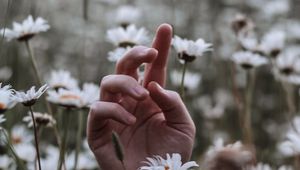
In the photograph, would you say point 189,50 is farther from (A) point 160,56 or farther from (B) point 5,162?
(B) point 5,162

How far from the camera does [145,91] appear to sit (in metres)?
0.70

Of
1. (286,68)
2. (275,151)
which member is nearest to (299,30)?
(275,151)

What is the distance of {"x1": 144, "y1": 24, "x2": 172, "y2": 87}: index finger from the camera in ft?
2.52

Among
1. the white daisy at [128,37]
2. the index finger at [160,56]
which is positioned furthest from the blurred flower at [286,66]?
the index finger at [160,56]

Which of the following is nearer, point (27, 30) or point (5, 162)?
point (27, 30)

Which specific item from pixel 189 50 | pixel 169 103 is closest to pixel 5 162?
pixel 189 50

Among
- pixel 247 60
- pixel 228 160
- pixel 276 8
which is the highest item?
pixel 276 8

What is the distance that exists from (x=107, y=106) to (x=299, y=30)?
1.94 metres

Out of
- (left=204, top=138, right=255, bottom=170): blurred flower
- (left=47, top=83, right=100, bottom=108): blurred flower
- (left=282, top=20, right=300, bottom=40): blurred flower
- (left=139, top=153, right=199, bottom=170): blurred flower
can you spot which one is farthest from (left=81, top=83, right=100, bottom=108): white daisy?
(left=282, top=20, right=300, bottom=40): blurred flower

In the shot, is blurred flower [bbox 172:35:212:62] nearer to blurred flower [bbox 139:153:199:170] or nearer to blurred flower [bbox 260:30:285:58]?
blurred flower [bbox 139:153:199:170]

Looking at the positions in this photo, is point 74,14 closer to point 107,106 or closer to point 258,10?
point 258,10

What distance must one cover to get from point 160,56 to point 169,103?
0.21ft

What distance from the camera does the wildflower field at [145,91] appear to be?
0.74m

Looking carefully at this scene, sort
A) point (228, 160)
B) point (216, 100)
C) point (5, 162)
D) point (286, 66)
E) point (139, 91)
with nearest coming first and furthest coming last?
1. point (228, 160)
2. point (139, 91)
3. point (5, 162)
4. point (286, 66)
5. point (216, 100)
